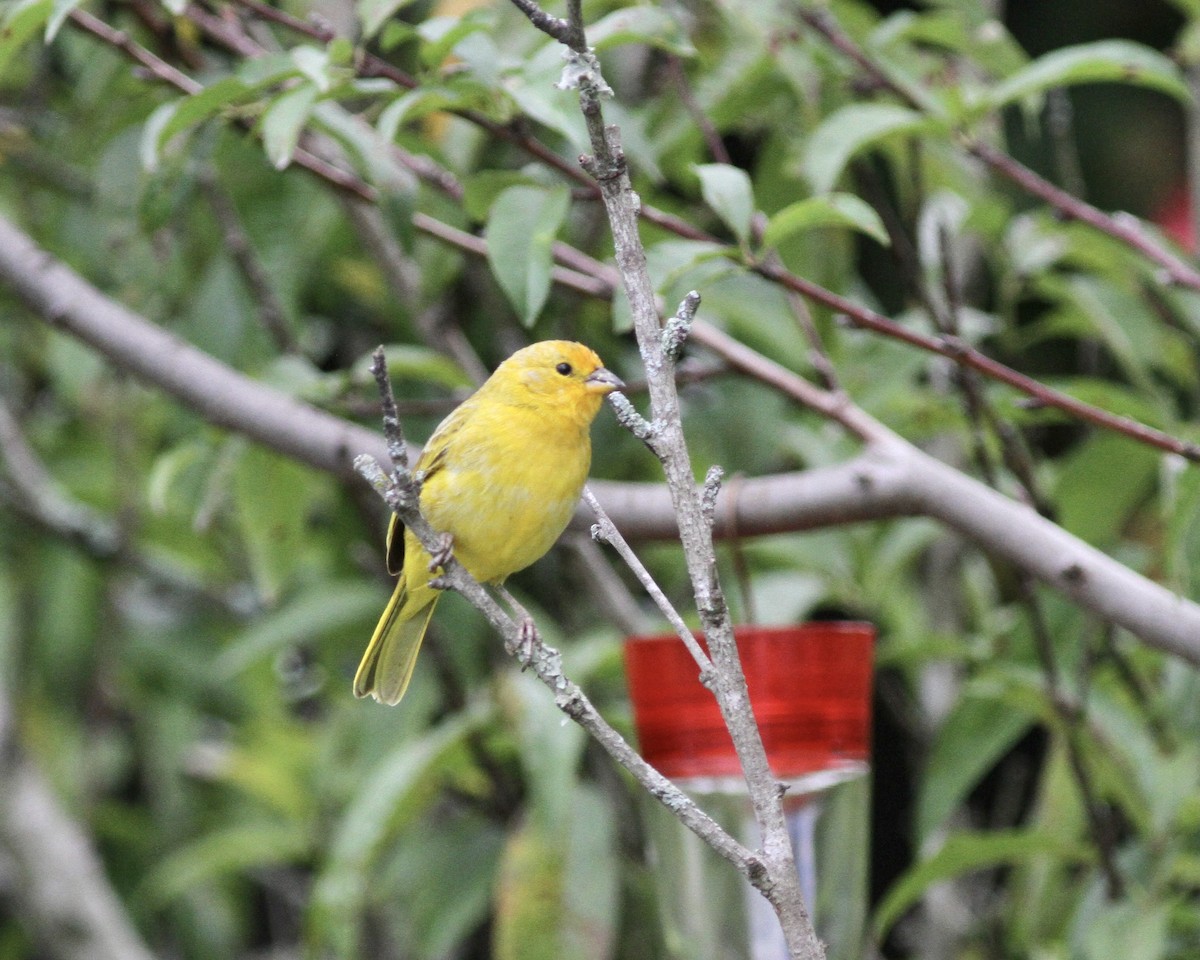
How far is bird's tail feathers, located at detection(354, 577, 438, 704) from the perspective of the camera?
279 cm

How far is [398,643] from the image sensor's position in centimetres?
285

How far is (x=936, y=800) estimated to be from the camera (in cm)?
311

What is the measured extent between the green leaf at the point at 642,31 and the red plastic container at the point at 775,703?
981mm

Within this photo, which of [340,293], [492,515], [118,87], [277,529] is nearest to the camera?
[492,515]

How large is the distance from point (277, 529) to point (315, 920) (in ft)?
2.92

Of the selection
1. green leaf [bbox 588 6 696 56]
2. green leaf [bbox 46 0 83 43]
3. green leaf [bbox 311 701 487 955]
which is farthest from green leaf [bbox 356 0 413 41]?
green leaf [bbox 311 701 487 955]

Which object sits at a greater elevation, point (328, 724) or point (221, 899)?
point (328, 724)

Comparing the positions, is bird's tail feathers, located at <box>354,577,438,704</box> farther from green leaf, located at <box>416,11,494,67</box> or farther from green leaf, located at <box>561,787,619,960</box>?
green leaf, located at <box>416,11,494,67</box>

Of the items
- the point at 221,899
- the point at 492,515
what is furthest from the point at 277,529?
the point at 221,899

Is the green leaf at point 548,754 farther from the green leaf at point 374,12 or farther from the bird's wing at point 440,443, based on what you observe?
the green leaf at point 374,12

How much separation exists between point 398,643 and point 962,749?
1175 mm

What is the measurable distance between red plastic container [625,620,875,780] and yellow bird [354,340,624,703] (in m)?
0.52

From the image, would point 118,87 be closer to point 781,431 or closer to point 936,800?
point 781,431

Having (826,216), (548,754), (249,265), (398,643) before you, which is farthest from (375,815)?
(826,216)
